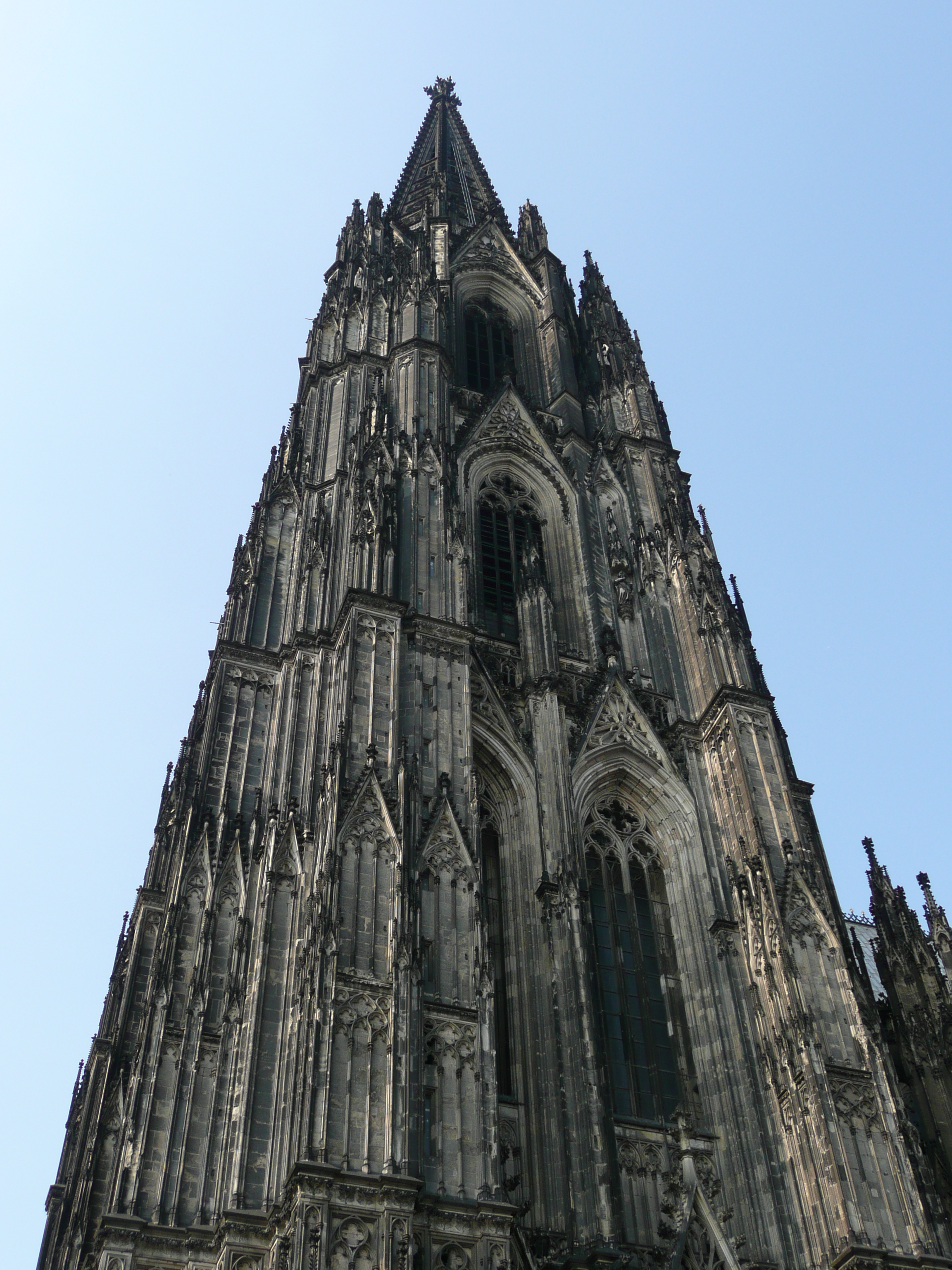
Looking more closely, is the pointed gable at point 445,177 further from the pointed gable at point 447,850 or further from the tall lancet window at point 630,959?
the pointed gable at point 447,850

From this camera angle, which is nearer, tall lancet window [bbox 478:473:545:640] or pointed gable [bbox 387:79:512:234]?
tall lancet window [bbox 478:473:545:640]

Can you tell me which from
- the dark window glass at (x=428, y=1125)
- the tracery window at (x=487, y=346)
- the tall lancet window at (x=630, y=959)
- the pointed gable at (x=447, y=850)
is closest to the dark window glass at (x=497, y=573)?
the tall lancet window at (x=630, y=959)

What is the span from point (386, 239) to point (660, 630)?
1873 centimetres

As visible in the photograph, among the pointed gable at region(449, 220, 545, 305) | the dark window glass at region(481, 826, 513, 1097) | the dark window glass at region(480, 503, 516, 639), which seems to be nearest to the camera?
the dark window glass at region(481, 826, 513, 1097)

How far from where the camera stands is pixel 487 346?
40.9 m

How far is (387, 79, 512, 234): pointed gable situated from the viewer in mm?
47406

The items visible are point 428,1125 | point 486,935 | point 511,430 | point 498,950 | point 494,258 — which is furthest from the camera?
point 494,258

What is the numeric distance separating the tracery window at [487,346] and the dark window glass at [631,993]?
1663 centimetres

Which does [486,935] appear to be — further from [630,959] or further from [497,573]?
[497,573]

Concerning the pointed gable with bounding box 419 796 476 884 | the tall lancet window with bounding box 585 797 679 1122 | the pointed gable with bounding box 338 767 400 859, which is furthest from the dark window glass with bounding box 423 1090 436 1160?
the tall lancet window with bounding box 585 797 679 1122

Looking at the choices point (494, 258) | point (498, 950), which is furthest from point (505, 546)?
point (494, 258)

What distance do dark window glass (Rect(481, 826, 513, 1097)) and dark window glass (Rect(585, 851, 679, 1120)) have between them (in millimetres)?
1633

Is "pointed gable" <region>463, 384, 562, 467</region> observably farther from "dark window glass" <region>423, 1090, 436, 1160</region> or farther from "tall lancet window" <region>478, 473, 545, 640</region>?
"dark window glass" <region>423, 1090, 436, 1160</region>

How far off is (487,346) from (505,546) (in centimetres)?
1041
